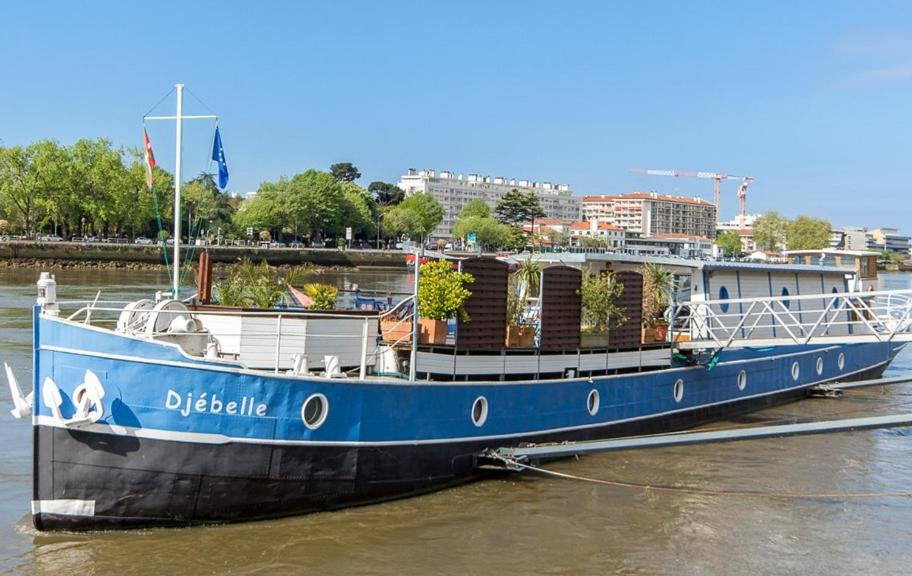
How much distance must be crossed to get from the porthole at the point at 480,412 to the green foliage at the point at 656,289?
6.17 meters

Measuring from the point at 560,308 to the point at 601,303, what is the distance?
1034 millimetres

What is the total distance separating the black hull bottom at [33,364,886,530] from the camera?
11.8 meters

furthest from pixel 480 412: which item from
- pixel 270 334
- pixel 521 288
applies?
pixel 270 334

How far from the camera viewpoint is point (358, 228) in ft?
409

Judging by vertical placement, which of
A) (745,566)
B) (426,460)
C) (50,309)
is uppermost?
(50,309)

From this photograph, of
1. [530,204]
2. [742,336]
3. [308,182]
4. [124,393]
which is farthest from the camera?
[530,204]

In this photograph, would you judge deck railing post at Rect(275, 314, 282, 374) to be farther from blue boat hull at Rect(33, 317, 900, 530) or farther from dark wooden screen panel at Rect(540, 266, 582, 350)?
dark wooden screen panel at Rect(540, 266, 582, 350)

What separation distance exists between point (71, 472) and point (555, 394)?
8.36 metres

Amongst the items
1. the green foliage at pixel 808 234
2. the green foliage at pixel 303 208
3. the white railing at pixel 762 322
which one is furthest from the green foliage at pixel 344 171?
the white railing at pixel 762 322

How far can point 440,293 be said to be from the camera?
14508mm

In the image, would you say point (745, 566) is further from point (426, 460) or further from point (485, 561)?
point (426, 460)

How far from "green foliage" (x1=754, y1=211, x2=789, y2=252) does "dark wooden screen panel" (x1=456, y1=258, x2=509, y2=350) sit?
328 feet

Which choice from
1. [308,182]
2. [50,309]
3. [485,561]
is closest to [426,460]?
[485,561]

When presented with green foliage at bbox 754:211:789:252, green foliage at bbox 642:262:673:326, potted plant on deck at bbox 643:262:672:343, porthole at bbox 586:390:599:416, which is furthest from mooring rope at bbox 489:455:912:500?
green foliage at bbox 754:211:789:252
